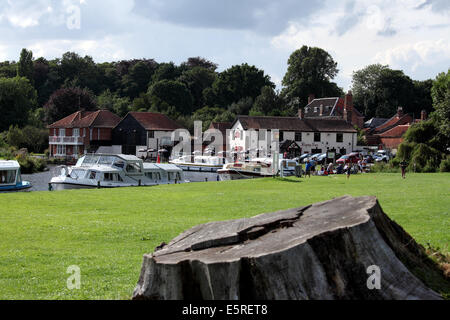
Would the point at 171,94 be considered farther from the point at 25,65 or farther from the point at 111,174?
the point at 111,174

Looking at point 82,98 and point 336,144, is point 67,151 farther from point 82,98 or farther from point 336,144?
point 336,144

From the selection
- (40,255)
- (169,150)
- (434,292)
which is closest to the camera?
(434,292)

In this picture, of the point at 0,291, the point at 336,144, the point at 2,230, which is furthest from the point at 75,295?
the point at 336,144

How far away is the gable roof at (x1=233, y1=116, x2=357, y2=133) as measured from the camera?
82250 millimetres

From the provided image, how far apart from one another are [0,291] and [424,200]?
17.6 meters

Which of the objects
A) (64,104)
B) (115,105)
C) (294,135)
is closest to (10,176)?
(294,135)

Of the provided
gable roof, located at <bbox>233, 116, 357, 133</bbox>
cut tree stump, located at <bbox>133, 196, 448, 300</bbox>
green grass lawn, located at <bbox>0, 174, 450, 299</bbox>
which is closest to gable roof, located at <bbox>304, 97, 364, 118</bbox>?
gable roof, located at <bbox>233, 116, 357, 133</bbox>

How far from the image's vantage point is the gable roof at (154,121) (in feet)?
299

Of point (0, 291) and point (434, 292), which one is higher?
point (434, 292)

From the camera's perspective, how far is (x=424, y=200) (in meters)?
21.3

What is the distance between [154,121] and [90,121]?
11488mm

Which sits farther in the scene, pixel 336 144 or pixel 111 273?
pixel 336 144

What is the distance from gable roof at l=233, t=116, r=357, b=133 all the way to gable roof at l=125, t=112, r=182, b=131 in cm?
1555

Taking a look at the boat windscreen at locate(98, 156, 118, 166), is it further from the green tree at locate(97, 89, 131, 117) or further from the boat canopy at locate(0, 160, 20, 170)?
the green tree at locate(97, 89, 131, 117)
